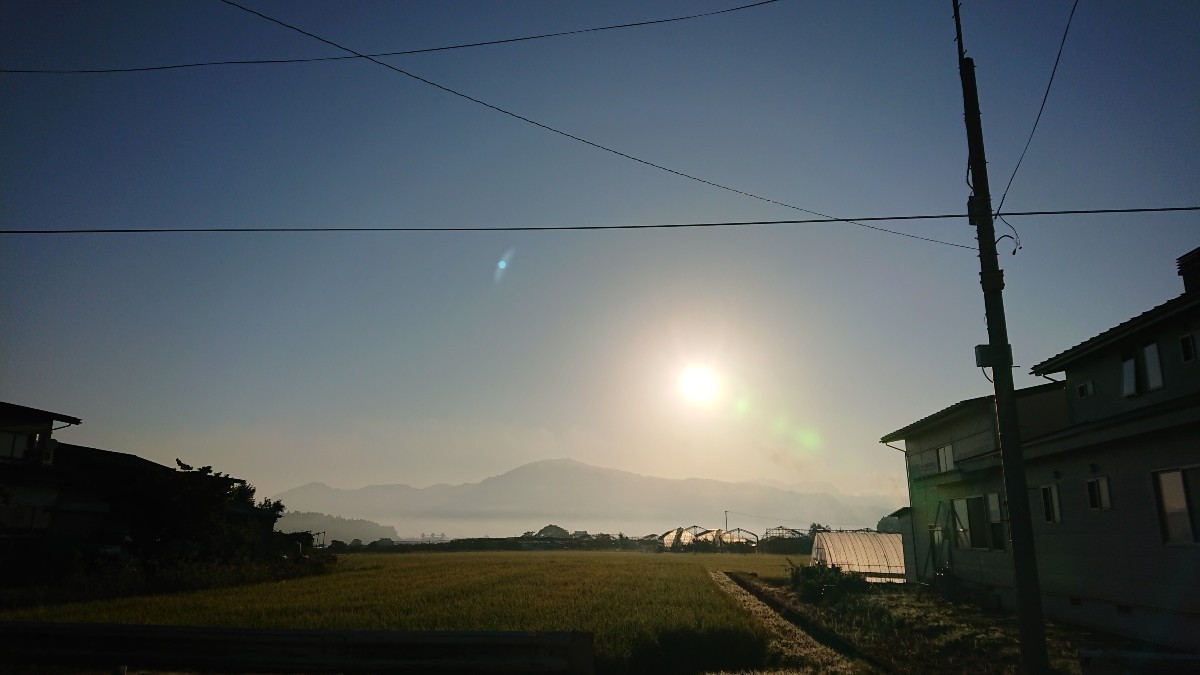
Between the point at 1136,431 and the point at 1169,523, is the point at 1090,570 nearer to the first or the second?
the point at 1169,523

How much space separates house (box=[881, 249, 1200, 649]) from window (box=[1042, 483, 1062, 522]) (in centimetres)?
6

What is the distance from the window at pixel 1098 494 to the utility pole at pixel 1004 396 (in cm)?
742

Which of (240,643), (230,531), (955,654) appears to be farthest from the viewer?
(230,531)

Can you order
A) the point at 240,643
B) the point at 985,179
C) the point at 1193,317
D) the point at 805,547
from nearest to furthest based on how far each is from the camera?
the point at 240,643 → the point at 985,179 → the point at 1193,317 → the point at 805,547

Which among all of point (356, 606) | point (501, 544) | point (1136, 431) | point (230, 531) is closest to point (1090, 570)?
point (1136, 431)

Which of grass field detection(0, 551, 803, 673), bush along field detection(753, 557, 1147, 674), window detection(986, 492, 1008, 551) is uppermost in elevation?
window detection(986, 492, 1008, 551)

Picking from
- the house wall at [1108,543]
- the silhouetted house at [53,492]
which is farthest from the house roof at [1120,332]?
the silhouetted house at [53,492]

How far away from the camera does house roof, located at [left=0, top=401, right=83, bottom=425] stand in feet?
95.9

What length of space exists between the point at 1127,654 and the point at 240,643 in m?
10.2

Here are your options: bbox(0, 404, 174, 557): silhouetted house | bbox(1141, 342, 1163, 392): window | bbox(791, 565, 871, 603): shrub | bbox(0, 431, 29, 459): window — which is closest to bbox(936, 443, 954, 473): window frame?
bbox(791, 565, 871, 603): shrub

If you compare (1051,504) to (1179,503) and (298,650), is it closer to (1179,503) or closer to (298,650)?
(1179,503)

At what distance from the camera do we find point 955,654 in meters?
13.5

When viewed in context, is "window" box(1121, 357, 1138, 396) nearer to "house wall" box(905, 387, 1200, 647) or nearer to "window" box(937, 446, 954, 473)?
"house wall" box(905, 387, 1200, 647)

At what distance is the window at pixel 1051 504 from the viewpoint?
18877mm
